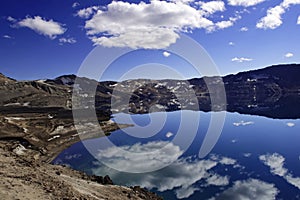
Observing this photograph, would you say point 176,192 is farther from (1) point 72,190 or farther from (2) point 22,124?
(2) point 22,124

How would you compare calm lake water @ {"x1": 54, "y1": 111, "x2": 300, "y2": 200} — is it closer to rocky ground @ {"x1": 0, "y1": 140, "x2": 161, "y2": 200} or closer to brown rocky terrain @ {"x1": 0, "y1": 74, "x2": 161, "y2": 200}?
brown rocky terrain @ {"x1": 0, "y1": 74, "x2": 161, "y2": 200}

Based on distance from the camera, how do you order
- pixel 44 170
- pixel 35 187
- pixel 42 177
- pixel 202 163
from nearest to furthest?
pixel 35 187 < pixel 42 177 < pixel 44 170 < pixel 202 163

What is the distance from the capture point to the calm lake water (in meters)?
48.5

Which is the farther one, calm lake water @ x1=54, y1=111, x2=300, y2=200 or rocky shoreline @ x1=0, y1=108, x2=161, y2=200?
calm lake water @ x1=54, y1=111, x2=300, y2=200

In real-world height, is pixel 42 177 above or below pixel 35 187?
above

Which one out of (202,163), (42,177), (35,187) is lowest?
(202,163)

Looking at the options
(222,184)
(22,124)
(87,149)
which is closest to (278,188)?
(222,184)

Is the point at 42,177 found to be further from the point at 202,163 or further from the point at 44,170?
the point at 202,163

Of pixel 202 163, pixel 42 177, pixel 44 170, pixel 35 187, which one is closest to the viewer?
pixel 35 187

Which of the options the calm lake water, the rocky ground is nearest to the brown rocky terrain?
the rocky ground

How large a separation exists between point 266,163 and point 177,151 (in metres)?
21.7

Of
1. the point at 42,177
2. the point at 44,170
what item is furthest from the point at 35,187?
the point at 44,170

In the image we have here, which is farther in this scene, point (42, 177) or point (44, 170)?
point (44, 170)

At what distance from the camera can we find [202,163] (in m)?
64.2
